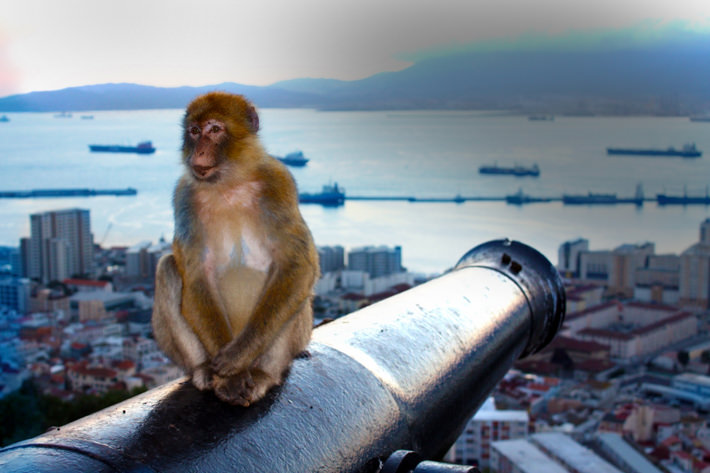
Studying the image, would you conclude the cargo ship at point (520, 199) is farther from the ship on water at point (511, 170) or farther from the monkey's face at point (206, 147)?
the monkey's face at point (206, 147)

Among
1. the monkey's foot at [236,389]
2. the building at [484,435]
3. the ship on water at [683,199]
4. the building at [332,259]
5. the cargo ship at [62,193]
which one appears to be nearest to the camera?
the monkey's foot at [236,389]

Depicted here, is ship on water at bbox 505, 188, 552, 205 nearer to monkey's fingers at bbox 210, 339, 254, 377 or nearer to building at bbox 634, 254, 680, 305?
building at bbox 634, 254, 680, 305

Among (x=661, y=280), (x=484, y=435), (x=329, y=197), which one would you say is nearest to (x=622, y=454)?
(x=484, y=435)

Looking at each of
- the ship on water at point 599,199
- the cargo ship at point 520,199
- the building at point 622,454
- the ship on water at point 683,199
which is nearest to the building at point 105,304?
the building at point 622,454

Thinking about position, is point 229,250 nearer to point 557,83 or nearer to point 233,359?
point 233,359

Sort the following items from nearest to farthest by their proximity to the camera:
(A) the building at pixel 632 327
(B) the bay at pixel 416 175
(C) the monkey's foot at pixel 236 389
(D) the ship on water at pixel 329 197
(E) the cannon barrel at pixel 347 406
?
(E) the cannon barrel at pixel 347 406 < (C) the monkey's foot at pixel 236 389 < (A) the building at pixel 632 327 < (D) the ship on water at pixel 329 197 < (B) the bay at pixel 416 175

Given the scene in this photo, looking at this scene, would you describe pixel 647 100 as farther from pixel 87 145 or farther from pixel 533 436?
pixel 533 436

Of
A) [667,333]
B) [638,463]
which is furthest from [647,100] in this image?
[638,463]
